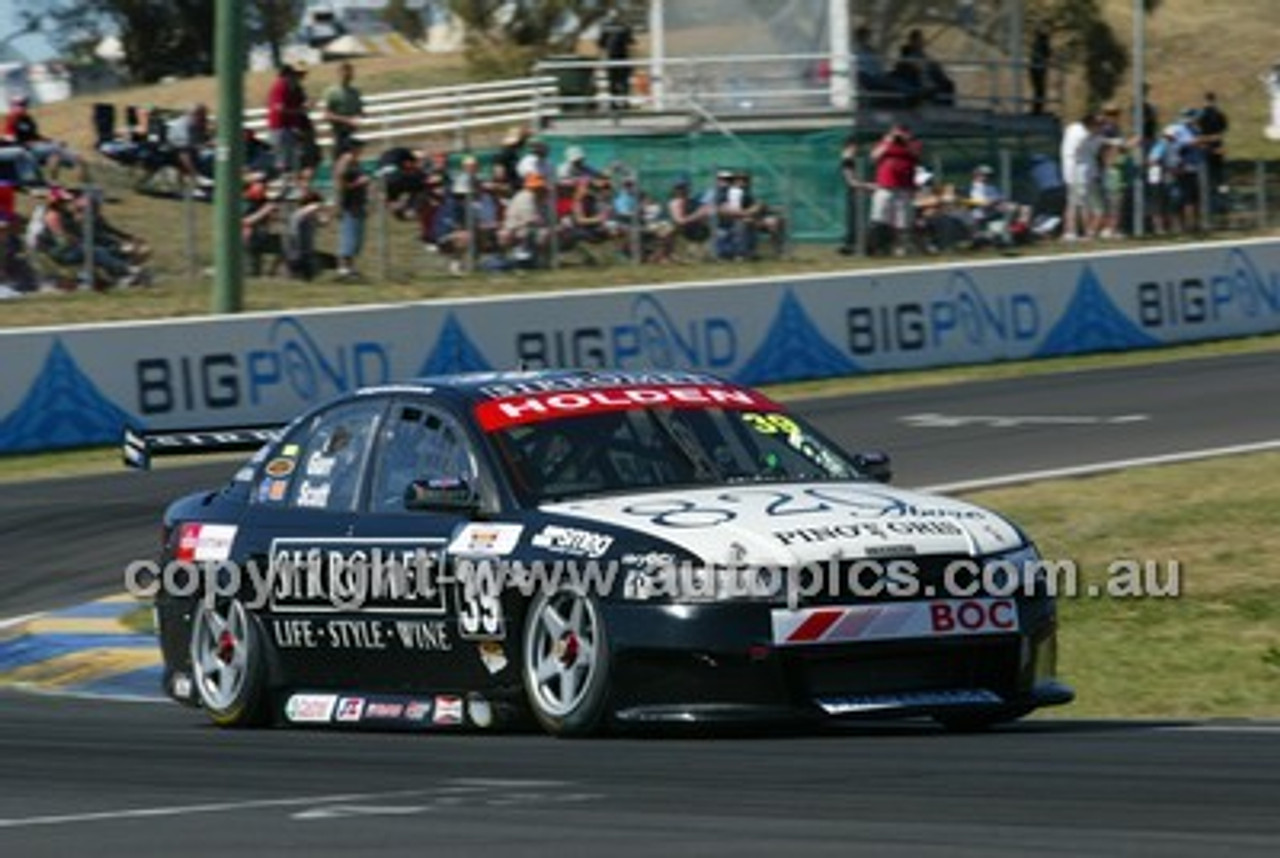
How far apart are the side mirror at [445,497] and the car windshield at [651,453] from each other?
0.53ft

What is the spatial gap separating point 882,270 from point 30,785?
20.7 m

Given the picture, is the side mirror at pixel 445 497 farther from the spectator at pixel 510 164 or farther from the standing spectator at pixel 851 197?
the standing spectator at pixel 851 197

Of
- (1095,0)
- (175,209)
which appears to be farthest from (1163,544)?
(1095,0)

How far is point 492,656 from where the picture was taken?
10008mm

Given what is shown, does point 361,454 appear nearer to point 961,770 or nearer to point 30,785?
point 30,785

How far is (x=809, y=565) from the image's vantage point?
30.7 ft

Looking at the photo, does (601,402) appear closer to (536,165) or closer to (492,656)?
(492,656)

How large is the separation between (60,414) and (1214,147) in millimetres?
18370

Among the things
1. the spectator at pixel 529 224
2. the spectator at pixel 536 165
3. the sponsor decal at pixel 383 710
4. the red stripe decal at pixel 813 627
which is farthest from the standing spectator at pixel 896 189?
the red stripe decal at pixel 813 627

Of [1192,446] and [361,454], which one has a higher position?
[361,454]

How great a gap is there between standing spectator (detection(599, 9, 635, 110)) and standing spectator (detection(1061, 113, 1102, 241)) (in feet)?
22.4

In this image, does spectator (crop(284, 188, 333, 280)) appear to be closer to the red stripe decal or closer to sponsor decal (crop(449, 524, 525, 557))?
sponsor decal (crop(449, 524, 525, 557))

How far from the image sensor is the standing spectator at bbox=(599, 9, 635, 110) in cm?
4050

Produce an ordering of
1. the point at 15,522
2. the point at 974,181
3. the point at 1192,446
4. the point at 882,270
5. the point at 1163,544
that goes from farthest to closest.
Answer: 1. the point at 974,181
2. the point at 882,270
3. the point at 1192,446
4. the point at 15,522
5. the point at 1163,544
